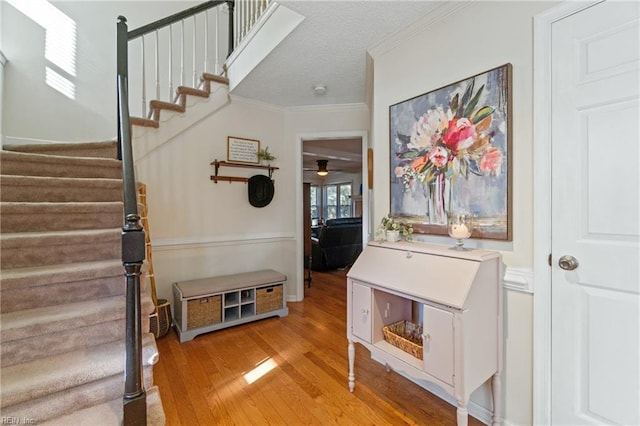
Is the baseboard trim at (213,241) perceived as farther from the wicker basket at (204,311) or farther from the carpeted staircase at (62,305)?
the carpeted staircase at (62,305)

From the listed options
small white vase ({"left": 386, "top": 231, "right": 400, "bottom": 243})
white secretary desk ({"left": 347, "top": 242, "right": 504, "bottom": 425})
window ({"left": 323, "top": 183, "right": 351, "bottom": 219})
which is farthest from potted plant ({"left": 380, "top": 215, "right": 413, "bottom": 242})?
window ({"left": 323, "top": 183, "right": 351, "bottom": 219})

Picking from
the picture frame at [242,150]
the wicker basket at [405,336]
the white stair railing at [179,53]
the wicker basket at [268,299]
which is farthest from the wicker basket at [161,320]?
the white stair railing at [179,53]

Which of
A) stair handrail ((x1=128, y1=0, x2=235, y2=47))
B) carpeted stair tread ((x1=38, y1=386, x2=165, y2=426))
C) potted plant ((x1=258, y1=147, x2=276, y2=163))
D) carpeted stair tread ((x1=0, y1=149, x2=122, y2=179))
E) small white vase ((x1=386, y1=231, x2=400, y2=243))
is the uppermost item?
stair handrail ((x1=128, y1=0, x2=235, y2=47))

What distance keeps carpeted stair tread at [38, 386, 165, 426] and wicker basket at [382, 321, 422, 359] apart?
1188 mm

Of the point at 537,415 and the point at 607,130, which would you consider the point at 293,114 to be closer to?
the point at 607,130

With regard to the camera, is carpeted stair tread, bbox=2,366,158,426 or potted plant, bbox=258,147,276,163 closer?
carpeted stair tread, bbox=2,366,158,426

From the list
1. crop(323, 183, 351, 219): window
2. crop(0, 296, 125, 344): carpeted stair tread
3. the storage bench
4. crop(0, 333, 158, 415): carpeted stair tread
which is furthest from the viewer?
crop(323, 183, 351, 219): window

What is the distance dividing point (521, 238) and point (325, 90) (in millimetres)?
2256

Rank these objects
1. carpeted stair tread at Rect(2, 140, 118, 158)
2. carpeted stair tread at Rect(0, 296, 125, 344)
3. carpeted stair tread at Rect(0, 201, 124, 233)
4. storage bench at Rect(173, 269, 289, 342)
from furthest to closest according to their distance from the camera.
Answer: storage bench at Rect(173, 269, 289, 342) < carpeted stair tread at Rect(2, 140, 118, 158) < carpeted stair tread at Rect(0, 201, 124, 233) < carpeted stair tread at Rect(0, 296, 125, 344)

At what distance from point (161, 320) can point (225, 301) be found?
561 millimetres

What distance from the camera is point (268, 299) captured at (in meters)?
2.94

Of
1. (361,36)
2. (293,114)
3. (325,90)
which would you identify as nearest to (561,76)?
(361,36)

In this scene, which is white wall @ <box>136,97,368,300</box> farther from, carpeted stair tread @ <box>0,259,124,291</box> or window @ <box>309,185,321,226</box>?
window @ <box>309,185,321,226</box>

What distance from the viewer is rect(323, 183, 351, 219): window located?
947 centimetres
